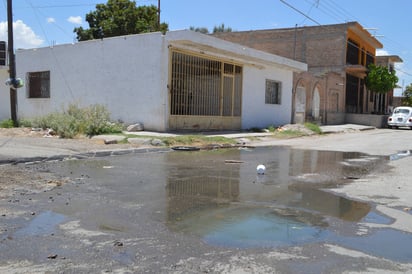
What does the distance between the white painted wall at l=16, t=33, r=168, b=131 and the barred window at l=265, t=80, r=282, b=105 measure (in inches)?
393

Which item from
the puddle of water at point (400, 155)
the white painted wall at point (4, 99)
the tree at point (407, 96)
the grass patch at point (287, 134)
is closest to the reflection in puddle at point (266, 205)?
the puddle of water at point (400, 155)

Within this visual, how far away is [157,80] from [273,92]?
11152 millimetres

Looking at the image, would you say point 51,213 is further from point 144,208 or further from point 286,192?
point 286,192

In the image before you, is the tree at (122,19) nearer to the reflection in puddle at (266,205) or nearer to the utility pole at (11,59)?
the utility pole at (11,59)

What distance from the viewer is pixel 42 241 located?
171 inches

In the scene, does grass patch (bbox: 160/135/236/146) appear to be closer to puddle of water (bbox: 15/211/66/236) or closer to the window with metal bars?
the window with metal bars

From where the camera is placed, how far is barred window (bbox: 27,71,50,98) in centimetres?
2240

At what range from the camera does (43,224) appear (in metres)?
4.98

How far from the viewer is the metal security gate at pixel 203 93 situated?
18766mm

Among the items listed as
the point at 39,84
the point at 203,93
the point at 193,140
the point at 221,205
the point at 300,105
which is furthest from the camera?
the point at 300,105

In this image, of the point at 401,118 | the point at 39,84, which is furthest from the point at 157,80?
the point at 401,118

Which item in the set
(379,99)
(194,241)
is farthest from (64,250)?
(379,99)

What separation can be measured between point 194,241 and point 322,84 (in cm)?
3104

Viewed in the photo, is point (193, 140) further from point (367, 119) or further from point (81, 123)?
point (367, 119)
